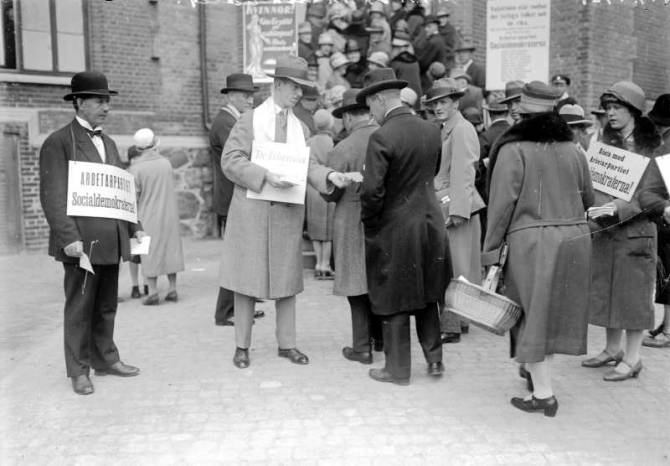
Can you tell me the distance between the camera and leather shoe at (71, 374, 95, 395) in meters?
4.86

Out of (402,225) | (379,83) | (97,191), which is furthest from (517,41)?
(97,191)

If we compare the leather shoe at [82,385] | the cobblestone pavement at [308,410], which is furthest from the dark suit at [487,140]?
the leather shoe at [82,385]

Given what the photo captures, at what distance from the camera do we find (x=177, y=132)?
12734mm

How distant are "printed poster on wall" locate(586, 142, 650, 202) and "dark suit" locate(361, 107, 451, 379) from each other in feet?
3.93

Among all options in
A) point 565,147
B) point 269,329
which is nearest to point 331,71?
point 269,329

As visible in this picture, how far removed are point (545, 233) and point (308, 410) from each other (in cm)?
185

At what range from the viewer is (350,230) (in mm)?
5516

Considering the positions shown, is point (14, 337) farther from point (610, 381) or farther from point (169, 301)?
point (610, 381)

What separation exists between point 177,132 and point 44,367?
773 cm

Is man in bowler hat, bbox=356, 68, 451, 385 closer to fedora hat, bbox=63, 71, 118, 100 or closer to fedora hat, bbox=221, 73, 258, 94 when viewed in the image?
fedora hat, bbox=63, 71, 118, 100

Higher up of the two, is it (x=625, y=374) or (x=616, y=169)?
(x=616, y=169)

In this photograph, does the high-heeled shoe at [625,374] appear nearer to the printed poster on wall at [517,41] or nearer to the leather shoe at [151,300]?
the leather shoe at [151,300]

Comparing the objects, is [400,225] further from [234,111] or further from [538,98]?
[234,111]

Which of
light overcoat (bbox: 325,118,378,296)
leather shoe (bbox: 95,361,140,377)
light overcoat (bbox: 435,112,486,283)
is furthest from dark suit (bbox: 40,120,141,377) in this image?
light overcoat (bbox: 435,112,486,283)
